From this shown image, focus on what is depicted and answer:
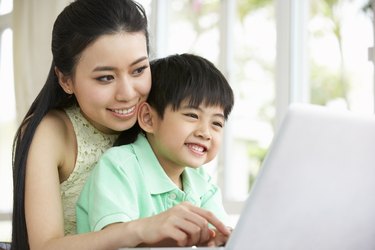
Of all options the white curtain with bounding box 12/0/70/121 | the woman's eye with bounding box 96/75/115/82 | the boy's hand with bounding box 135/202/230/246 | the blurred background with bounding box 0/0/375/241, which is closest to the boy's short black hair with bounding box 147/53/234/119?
the woman's eye with bounding box 96/75/115/82

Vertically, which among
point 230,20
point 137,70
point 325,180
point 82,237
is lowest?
point 82,237

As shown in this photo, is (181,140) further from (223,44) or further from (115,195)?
(223,44)

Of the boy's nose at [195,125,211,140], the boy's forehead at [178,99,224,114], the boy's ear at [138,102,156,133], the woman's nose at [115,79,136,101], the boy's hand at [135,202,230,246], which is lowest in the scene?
the boy's hand at [135,202,230,246]

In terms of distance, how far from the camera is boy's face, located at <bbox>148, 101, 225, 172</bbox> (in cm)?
143

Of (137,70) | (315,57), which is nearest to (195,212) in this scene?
(137,70)

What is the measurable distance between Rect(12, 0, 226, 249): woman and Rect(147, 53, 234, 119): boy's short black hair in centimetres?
4

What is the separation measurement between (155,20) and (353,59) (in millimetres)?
1367

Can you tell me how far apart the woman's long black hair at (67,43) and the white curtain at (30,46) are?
8.70 feet

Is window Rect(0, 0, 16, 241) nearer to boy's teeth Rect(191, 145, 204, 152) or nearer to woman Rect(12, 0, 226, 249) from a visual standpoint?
woman Rect(12, 0, 226, 249)

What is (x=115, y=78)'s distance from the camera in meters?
1.48

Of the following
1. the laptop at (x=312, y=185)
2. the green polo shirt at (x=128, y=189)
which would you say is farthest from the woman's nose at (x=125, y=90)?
the laptop at (x=312, y=185)

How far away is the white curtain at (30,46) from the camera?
4.23 m

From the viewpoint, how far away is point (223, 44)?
4152mm

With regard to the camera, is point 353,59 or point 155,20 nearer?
point 155,20
